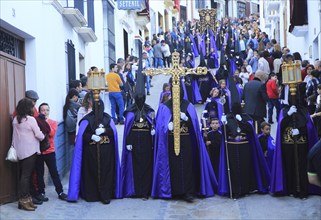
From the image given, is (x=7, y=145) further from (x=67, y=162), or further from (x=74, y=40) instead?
(x=74, y=40)

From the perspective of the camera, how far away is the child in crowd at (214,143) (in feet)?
36.8

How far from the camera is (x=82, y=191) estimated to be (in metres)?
10.9

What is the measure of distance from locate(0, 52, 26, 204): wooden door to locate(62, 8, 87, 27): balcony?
11.3ft

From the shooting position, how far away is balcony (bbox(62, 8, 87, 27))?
13984 mm

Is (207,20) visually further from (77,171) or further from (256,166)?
(77,171)

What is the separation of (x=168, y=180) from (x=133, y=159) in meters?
0.75

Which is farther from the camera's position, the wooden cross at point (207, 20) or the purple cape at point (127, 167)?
the wooden cross at point (207, 20)

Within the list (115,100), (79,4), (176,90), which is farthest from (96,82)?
(115,100)

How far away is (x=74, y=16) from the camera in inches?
565

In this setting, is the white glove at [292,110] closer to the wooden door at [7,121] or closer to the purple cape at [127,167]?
the purple cape at [127,167]

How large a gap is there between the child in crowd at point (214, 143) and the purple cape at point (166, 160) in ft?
0.92

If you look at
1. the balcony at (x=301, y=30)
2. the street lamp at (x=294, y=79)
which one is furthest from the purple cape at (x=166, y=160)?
the balcony at (x=301, y=30)

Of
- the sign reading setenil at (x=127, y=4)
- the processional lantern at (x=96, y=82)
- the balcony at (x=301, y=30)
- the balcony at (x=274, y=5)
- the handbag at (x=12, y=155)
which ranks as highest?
the balcony at (x=274, y=5)

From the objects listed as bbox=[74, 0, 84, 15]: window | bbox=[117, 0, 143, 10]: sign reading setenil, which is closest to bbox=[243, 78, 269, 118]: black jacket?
bbox=[74, 0, 84, 15]: window
